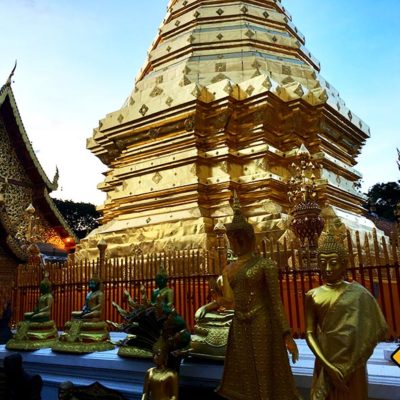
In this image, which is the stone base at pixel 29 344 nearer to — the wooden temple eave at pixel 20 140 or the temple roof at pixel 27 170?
the temple roof at pixel 27 170

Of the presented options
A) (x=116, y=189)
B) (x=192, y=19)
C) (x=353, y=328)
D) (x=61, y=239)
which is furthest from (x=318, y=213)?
(x=61, y=239)

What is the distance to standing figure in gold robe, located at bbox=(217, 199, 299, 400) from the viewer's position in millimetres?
2367

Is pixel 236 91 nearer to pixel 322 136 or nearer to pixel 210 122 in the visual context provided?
pixel 210 122

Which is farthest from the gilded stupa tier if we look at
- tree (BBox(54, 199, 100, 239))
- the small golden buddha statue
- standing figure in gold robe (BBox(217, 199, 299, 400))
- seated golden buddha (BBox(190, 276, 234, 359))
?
tree (BBox(54, 199, 100, 239))

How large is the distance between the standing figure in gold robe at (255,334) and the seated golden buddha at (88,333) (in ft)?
6.21

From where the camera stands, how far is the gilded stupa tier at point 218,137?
7.54 meters

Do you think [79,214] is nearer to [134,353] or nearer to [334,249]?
[134,353]

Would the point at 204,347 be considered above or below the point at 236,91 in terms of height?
below

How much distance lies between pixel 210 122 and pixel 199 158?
80 centimetres

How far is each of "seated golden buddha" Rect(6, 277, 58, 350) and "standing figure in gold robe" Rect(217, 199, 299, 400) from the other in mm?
2548

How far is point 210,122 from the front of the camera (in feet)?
26.8

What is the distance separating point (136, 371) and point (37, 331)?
1558 millimetres

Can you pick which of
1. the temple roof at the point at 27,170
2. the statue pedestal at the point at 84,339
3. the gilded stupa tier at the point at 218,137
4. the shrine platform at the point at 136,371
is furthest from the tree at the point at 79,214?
the statue pedestal at the point at 84,339

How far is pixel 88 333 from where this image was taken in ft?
13.6
